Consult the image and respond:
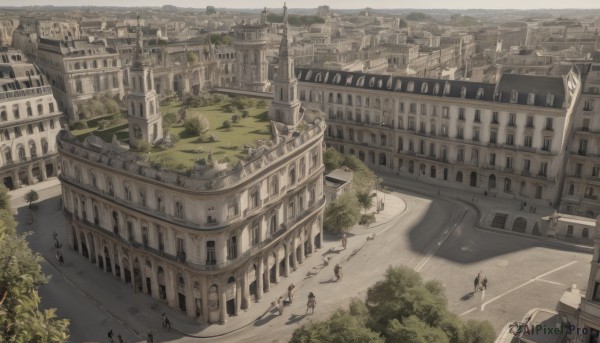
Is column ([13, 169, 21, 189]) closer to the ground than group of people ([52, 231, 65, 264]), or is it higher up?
higher up

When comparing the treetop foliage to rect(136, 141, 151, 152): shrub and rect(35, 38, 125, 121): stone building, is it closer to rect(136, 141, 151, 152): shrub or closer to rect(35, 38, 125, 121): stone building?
rect(136, 141, 151, 152): shrub

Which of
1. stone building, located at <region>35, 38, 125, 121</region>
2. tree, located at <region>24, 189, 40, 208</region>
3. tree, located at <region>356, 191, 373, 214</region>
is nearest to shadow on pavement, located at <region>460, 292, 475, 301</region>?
tree, located at <region>356, 191, 373, 214</region>

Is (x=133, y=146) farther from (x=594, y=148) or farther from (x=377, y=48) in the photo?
(x=377, y=48)

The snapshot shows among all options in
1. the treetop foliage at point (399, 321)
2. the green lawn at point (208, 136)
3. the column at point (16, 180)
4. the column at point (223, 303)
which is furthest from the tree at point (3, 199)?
the treetop foliage at point (399, 321)

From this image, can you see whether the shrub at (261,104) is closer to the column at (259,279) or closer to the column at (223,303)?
the column at (259,279)

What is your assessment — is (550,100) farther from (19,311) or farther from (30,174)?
(30,174)
